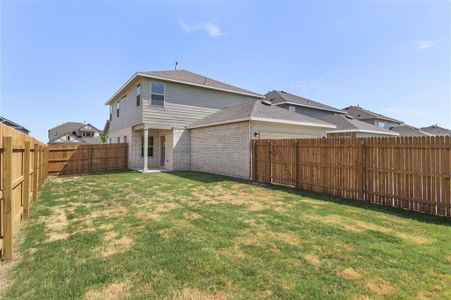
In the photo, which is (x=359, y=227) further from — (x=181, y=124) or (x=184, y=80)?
(x=184, y=80)

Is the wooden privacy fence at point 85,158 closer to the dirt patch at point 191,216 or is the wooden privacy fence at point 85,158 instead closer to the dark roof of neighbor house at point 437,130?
the dirt patch at point 191,216

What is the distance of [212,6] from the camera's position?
1069 cm

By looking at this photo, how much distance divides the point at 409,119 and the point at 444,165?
48.7 meters

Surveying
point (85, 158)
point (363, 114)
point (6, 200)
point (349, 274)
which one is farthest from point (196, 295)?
point (363, 114)

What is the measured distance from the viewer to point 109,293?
105 inches

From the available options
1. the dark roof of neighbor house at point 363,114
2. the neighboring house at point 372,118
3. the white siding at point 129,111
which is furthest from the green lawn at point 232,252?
the dark roof of neighbor house at point 363,114

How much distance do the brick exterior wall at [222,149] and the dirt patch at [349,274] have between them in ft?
28.6

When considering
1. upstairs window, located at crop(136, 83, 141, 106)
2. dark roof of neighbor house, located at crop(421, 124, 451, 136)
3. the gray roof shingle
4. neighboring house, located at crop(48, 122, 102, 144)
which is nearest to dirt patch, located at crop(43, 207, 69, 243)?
upstairs window, located at crop(136, 83, 141, 106)

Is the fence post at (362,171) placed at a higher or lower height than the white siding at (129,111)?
lower

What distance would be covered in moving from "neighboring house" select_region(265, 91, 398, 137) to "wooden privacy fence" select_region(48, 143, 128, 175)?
15.9 meters

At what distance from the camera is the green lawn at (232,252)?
273 cm

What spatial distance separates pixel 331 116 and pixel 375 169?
18394 millimetres

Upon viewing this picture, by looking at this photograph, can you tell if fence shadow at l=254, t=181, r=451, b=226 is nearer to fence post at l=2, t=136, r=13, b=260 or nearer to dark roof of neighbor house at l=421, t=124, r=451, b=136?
fence post at l=2, t=136, r=13, b=260

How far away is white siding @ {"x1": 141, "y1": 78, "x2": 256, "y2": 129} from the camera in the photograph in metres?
15.5
